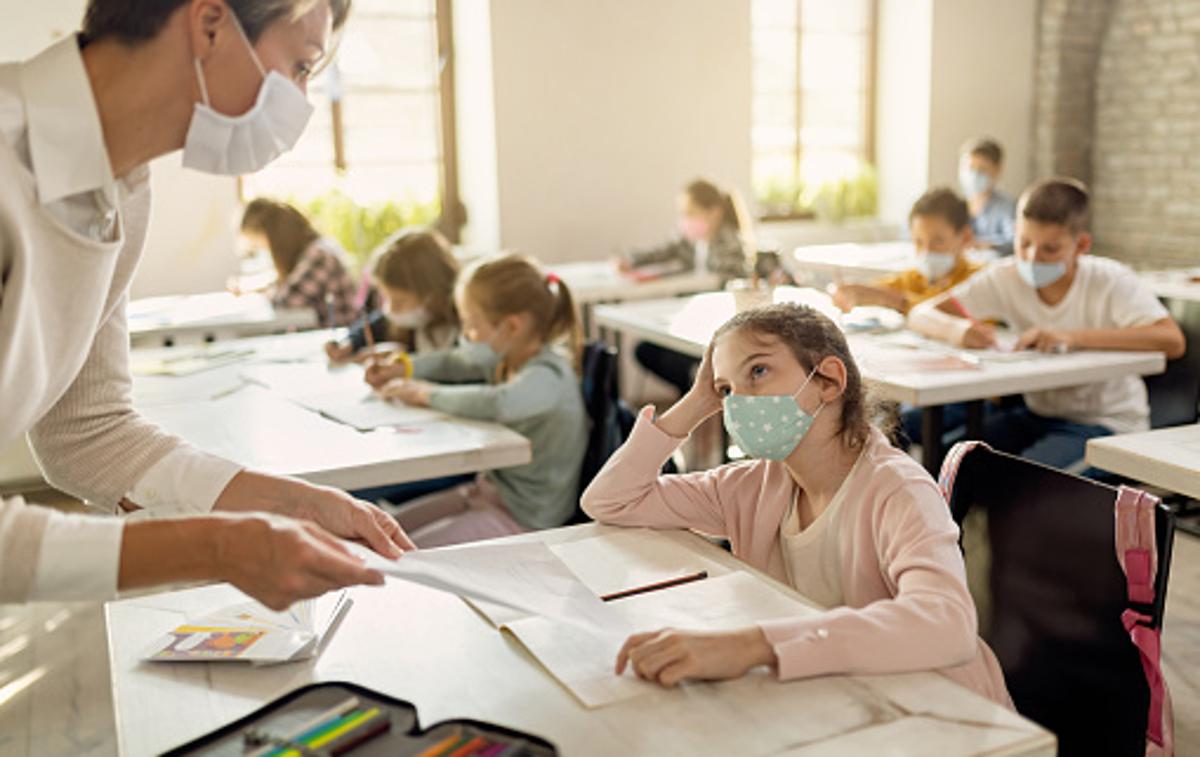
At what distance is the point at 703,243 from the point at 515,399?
3.18 meters

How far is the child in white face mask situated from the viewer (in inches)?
136

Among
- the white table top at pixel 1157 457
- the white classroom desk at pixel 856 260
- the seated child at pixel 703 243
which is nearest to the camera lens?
the white table top at pixel 1157 457

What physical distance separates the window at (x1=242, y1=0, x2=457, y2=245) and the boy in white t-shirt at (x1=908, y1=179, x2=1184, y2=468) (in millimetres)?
3534

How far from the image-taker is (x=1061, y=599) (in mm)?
1594

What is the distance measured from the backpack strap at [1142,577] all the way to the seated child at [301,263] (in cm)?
359

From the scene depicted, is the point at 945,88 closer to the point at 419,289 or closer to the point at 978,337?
the point at 978,337

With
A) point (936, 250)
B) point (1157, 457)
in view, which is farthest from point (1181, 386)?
point (1157, 457)

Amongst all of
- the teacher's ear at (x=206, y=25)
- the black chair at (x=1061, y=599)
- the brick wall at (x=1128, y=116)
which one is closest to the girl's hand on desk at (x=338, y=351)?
the black chair at (x=1061, y=599)

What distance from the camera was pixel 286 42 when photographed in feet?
3.85

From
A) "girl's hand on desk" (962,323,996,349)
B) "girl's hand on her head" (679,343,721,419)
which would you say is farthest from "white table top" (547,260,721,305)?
"girl's hand on her head" (679,343,721,419)

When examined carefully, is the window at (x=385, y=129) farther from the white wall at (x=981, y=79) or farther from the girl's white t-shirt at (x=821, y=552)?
the girl's white t-shirt at (x=821, y=552)

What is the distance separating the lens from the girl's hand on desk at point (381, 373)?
3043mm

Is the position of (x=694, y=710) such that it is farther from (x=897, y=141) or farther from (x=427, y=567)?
(x=897, y=141)

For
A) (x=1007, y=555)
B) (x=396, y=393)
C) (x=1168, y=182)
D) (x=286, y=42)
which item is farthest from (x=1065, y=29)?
(x=286, y=42)
